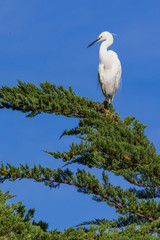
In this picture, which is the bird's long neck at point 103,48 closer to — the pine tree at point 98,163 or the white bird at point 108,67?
the white bird at point 108,67

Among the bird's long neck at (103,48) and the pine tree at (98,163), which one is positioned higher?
the bird's long neck at (103,48)

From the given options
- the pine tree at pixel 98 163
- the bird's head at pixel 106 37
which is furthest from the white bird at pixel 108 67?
the pine tree at pixel 98 163

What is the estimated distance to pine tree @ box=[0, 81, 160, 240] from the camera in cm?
688

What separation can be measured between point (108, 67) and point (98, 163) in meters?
6.80

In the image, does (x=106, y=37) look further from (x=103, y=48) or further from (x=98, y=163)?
(x=98, y=163)

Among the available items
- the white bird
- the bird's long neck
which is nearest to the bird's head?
the white bird

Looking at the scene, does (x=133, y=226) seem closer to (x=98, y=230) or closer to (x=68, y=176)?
(x=98, y=230)

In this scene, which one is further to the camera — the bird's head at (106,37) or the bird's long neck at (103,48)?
the bird's head at (106,37)

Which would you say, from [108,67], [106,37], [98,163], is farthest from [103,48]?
[98,163]

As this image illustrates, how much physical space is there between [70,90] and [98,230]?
147 inches

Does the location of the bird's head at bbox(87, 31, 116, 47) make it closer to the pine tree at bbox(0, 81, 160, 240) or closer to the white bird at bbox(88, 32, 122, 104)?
the white bird at bbox(88, 32, 122, 104)

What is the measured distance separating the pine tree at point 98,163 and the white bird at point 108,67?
5232 millimetres

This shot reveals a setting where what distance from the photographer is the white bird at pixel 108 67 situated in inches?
544

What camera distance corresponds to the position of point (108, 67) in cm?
1394
